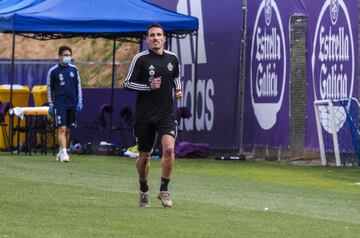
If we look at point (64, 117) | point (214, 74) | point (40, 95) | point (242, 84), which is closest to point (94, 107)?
point (40, 95)

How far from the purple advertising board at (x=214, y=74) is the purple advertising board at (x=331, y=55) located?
3.11 metres

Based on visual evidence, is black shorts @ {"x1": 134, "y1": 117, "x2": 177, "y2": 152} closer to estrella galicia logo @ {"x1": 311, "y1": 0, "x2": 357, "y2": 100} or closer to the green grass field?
the green grass field

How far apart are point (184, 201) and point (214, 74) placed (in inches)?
534

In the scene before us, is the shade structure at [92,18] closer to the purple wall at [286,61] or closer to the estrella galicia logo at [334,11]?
the purple wall at [286,61]

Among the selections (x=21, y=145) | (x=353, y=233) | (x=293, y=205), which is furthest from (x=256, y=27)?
(x=353, y=233)

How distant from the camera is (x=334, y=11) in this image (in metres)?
23.4

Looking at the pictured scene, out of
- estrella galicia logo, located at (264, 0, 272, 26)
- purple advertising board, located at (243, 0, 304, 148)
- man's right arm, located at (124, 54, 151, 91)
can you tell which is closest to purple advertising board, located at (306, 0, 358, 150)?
purple advertising board, located at (243, 0, 304, 148)

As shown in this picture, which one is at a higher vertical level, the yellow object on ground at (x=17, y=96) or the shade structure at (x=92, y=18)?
the shade structure at (x=92, y=18)

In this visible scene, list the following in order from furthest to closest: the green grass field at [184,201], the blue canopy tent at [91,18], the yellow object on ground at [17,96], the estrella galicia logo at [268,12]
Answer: the yellow object on ground at [17,96] → the estrella galicia logo at [268,12] → the blue canopy tent at [91,18] → the green grass field at [184,201]

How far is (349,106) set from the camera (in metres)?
22.5

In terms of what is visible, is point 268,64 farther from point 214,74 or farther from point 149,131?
point 149,131

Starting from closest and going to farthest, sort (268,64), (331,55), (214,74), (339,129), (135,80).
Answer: (135,80), (339,129), (331,55), (268,64), (214,74)

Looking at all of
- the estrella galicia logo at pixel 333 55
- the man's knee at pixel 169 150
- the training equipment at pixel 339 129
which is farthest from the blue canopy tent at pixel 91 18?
the man's knee at pixel 169 150

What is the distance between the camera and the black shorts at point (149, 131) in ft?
44.6
